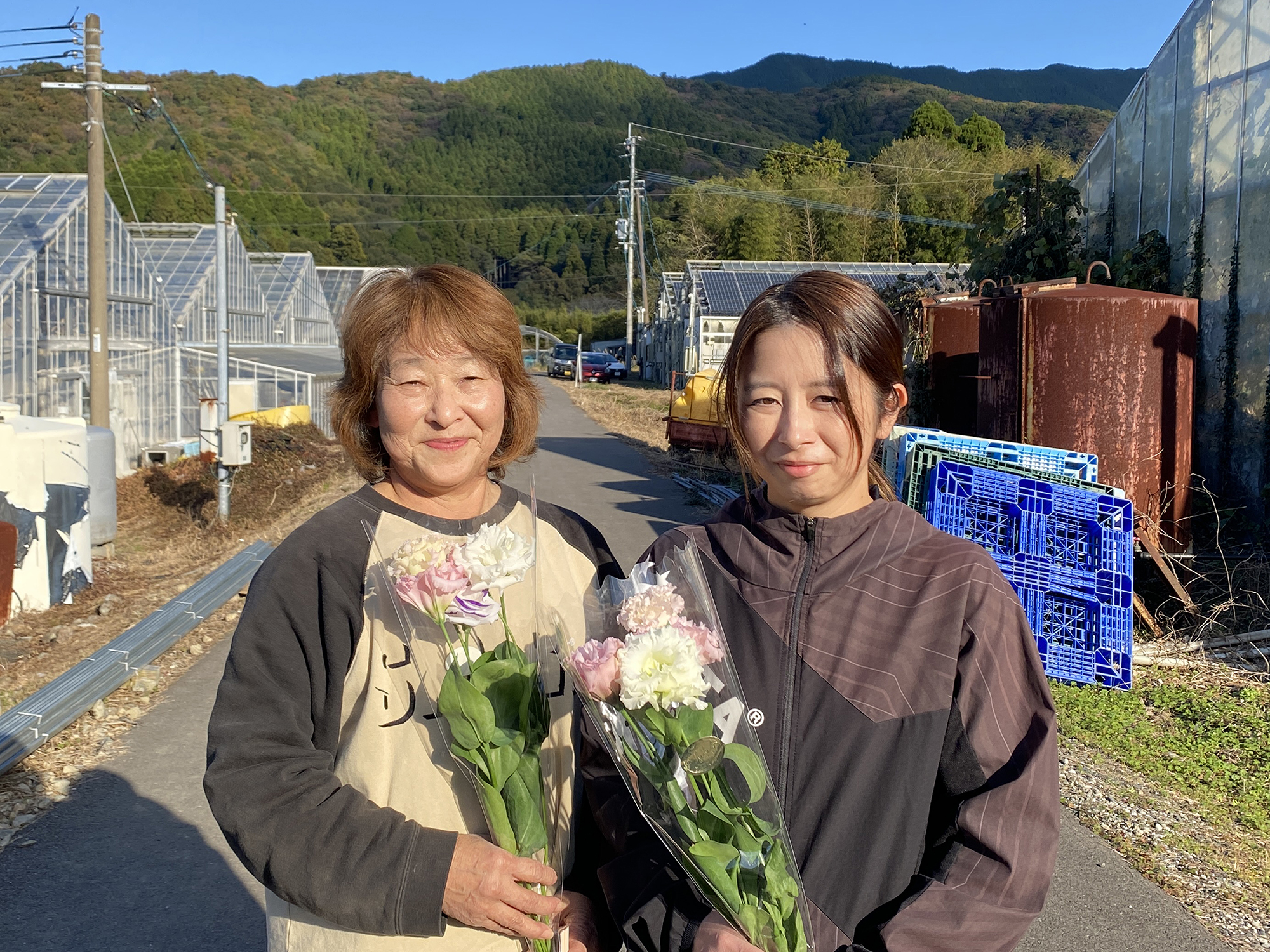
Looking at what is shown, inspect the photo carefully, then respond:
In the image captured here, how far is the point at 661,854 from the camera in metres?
1.79

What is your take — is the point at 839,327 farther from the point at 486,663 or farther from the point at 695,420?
the point at 695,420

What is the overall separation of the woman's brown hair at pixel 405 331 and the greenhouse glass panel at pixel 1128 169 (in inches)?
408

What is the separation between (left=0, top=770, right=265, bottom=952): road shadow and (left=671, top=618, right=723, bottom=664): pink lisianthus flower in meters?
2.81

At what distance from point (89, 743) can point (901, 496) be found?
Result: 16.3 ft

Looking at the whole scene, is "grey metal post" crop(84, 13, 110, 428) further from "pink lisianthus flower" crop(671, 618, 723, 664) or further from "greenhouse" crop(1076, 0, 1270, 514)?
"pink lisianthus flower" crop(671, 618, 723, 664)

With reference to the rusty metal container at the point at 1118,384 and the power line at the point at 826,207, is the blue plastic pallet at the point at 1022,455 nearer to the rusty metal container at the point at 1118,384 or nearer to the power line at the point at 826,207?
the rusty metal container at the point at 1118,384

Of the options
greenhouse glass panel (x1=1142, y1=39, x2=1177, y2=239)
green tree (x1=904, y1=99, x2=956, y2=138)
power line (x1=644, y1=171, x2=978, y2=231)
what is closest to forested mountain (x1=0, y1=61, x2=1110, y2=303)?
green tree (x1=904, y1=99, x2=956, y2=138)

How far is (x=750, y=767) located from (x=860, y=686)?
266 mm

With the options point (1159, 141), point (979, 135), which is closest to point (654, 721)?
point (1159, 141)

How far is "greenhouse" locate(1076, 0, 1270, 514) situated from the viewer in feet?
27.8

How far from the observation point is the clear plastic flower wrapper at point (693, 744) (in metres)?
1.49

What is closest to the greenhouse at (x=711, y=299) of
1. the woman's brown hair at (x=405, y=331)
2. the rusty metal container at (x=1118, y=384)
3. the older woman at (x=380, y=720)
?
the rusty metal container at (x=1118, y=384)

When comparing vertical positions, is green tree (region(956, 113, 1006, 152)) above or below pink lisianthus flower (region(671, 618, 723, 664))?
above

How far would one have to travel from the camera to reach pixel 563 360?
56000 millimetres
